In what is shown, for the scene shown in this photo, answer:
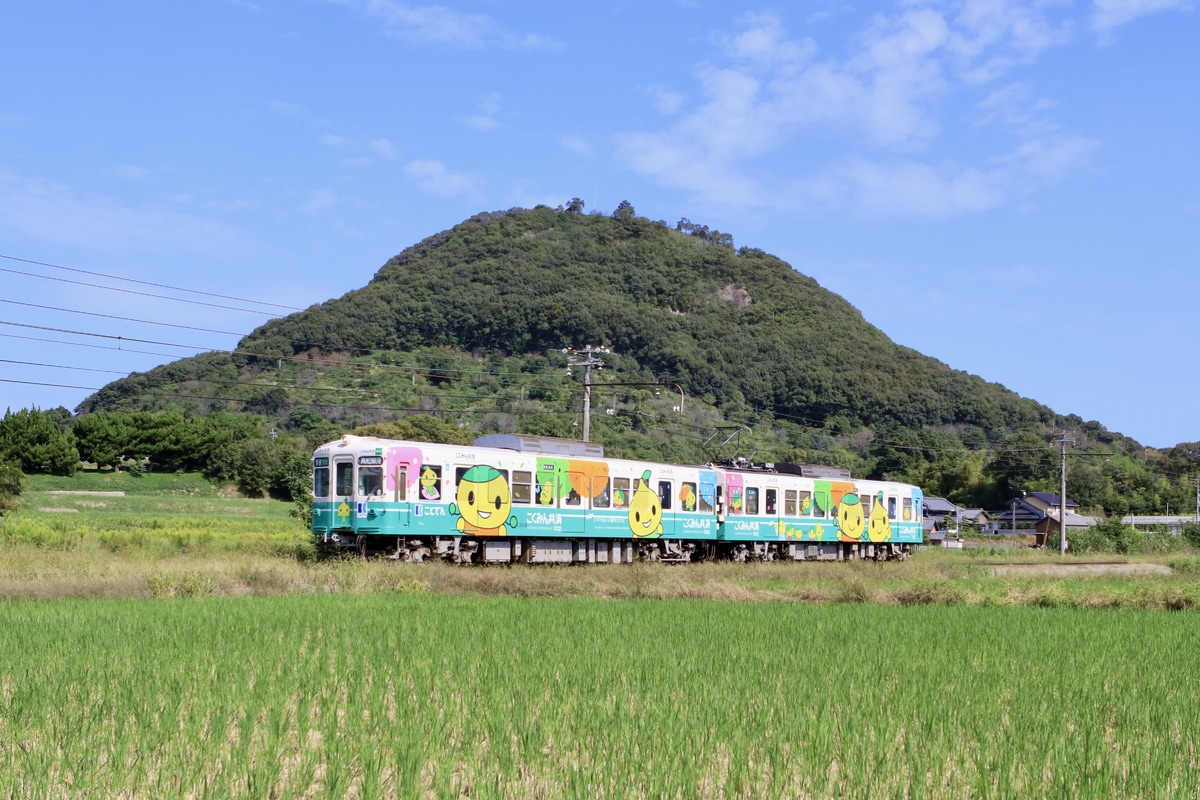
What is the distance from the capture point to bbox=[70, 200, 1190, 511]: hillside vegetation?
79750 mm

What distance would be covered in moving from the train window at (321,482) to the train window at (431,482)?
2.10 m

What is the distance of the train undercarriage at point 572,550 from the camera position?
23.1 metres

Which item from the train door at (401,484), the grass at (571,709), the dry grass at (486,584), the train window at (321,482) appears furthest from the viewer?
the train window at (321,482)

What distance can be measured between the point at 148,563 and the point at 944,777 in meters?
18.3

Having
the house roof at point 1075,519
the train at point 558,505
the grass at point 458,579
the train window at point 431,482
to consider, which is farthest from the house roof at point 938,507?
the train window at point 431,482

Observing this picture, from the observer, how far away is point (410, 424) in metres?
58.9

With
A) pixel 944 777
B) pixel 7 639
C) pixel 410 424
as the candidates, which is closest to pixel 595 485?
pixel 7 639

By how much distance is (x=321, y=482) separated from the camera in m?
23.7

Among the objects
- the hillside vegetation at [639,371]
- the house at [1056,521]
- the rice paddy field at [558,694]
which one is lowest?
the house at [1056,521]

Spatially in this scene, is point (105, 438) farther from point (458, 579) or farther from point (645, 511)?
point (458, 579)

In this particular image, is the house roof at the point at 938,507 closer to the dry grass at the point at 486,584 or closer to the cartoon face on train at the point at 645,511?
the cartoon face on train at the point at 645,511

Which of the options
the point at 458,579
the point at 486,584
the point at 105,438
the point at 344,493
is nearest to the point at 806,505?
the point at 344,493

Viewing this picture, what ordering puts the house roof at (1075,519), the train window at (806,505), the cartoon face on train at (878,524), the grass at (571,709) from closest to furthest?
the grass at (571,709)
the train window at (806,505)
the cartoon face on train at (878,524)
the house roof at (1075,519)

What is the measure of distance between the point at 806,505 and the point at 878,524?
4760 millimetres
